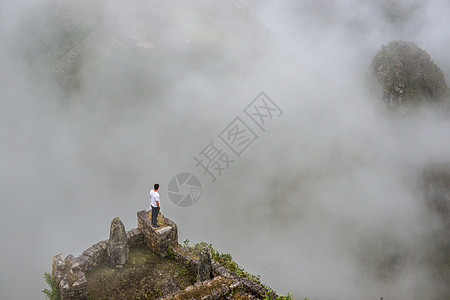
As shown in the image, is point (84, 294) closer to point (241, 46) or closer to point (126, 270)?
point (126, 270)

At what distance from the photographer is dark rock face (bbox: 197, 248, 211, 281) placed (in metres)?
11.1

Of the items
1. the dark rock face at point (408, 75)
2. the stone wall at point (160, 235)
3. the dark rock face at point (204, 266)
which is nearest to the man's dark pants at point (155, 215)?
the stone wall at point (160, 235)

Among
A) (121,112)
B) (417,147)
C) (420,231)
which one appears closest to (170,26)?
(121,112)

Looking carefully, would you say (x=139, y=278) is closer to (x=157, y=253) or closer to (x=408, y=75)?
(x=157, y=253)

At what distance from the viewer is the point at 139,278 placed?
1181 cm

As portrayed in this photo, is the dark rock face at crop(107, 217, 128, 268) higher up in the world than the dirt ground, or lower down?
higher up

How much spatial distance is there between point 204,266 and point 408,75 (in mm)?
50631

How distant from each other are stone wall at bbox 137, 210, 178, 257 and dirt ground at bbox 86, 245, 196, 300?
1.34 feet

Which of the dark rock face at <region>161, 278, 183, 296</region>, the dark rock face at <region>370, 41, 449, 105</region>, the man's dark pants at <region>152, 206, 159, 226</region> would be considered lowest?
the dark rock face at <region>161, 278, 183, 296</region>

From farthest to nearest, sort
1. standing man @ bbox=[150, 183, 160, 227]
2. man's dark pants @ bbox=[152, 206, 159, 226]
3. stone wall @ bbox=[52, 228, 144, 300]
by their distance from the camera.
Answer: man's dark pants @ bbox=[152, 206, 159, 226] < standing man @ bbox=[150, 183, 160, 227] < stone wall @ bbox=[52, 228, 144, 300]

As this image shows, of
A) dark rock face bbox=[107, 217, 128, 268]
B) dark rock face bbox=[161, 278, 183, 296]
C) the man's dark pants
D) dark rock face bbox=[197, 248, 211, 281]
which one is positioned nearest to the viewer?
dark rock face bbox=[197, 248, 211, 281]

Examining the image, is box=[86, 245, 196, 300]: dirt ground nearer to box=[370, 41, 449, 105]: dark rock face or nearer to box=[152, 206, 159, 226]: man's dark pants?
box=[152, 206, 159, 226]: man's dark pants

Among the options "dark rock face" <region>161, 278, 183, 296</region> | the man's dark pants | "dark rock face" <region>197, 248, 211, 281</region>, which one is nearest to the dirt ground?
"dark rock face" <region>161, 278, 183, 296</region>

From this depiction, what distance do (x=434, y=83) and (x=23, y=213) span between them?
2600 inches
